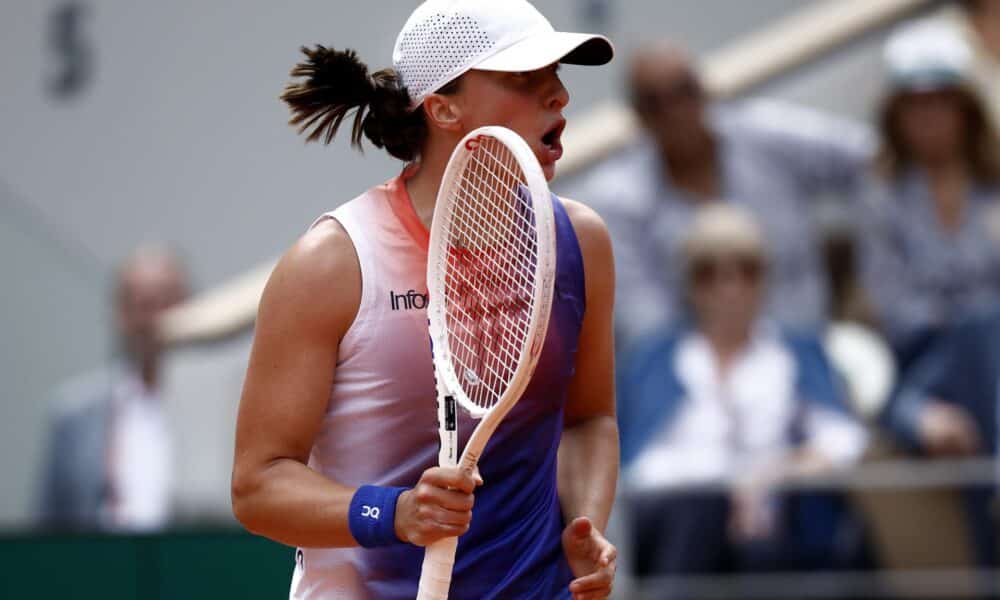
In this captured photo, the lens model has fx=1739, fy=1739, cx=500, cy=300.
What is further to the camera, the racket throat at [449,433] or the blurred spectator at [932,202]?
the blurred spectator at [932,202]

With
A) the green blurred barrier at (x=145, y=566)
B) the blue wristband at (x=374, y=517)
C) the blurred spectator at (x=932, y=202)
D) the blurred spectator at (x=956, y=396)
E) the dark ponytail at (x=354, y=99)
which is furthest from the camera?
the blurred spectator at (x=932, y=202)

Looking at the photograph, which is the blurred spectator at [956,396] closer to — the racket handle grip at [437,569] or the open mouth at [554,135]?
the open mouth at [554,135]

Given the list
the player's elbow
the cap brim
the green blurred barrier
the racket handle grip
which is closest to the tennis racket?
the racket handle grip

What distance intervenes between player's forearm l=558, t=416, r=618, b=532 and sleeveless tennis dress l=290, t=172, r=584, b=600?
67 mm

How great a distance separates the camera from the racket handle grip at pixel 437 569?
2.26 meters

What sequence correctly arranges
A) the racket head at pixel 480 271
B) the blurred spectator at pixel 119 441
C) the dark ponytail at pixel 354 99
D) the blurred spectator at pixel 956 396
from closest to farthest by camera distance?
the racket head at pixel 480 271, the dark ponytail at pixel 354 99, the blurred spectator at pixel 119 441, the blurred spectator at pixel 956 396

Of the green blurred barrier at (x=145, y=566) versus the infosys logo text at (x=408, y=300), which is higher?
the infosys logo text at (x=408, y=300)

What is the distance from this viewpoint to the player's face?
2.39m

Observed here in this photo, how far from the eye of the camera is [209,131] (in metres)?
6.43

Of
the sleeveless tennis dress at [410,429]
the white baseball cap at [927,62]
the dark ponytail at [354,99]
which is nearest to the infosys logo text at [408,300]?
the sleeveless tennis dress at [410,429]

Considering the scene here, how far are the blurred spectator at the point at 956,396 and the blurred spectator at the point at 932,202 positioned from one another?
128 millimetres

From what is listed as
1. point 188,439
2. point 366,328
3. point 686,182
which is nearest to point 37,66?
point 188,439

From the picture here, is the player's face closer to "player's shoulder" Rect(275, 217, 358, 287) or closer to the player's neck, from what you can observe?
the player's neck

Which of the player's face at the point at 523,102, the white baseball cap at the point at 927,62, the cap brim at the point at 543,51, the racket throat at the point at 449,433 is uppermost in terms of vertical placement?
the white baseball cap at the point at 927,62
